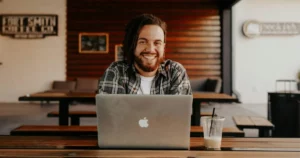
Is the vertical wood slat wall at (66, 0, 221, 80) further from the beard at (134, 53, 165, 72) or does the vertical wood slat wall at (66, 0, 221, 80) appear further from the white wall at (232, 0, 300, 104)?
the beard at (134, 53, 165, 72)

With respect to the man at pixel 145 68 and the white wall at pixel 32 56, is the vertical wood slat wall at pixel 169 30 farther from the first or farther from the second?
the man at pixel 145 68

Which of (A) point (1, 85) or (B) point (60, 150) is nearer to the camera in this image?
(B) point (60, 150)

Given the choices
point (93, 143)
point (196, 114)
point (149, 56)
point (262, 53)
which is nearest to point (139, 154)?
point (93, 143)

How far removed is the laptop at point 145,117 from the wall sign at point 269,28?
29.2ft

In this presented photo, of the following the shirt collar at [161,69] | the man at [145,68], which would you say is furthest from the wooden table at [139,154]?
the shirt collar at [161,69]

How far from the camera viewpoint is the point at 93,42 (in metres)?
9.89

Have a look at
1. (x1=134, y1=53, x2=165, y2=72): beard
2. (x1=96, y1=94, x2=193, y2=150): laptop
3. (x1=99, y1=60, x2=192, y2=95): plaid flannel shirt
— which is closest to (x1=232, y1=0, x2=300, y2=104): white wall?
(x1=99, y1=60, x2=192, y2=95): plaid flannel shirt

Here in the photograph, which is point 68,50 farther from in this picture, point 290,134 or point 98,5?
point 290,134

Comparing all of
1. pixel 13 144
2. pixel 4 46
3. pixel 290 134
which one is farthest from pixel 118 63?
pixel 4 46

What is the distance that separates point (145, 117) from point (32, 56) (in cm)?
918

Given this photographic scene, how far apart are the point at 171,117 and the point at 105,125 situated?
0.81 ft

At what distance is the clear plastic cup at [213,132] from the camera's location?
57.1 inches

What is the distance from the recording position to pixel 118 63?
78.8 inches

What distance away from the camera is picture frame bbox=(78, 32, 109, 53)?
9.84m
